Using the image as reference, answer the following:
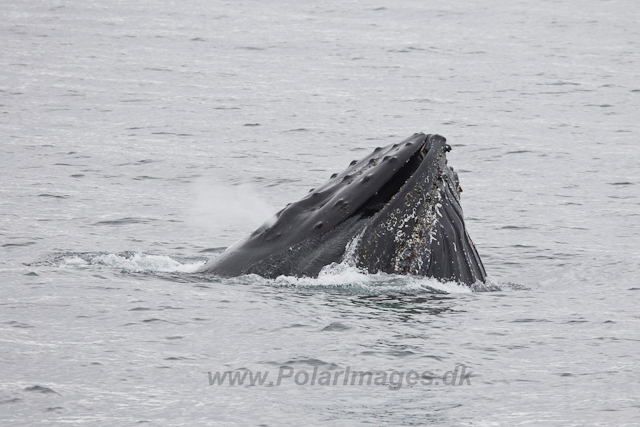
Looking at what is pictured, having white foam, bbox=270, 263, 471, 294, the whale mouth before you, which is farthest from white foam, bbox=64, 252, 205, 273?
the whale mouth

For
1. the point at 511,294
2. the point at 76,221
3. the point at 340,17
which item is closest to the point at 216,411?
the point at 511,294

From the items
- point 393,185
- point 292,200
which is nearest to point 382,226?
point 393,185

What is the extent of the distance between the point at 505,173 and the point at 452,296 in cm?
1272

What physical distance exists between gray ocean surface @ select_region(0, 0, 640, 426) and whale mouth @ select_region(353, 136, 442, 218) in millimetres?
753

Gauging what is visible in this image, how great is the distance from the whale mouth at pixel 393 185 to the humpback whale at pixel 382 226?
→ 0.4 inches

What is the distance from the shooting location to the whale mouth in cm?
1237

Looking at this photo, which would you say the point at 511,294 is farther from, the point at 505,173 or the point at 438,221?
the point at 505,173

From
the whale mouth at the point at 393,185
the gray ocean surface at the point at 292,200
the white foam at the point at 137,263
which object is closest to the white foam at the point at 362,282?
the gray ocean surface at the point at 292,200

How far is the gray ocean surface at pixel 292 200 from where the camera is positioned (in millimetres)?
10305

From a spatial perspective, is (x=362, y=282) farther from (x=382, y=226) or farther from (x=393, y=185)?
(x=393, y=185)

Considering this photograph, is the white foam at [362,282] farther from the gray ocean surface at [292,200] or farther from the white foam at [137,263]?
the white foam at [137,263]

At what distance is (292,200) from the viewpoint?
21672mm

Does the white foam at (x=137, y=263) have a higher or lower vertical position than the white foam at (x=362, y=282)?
lower

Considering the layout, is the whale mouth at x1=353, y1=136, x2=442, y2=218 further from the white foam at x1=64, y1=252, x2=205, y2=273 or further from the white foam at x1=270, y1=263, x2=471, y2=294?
the white foam at x1=64, y1=252, x2=205, y2=273
